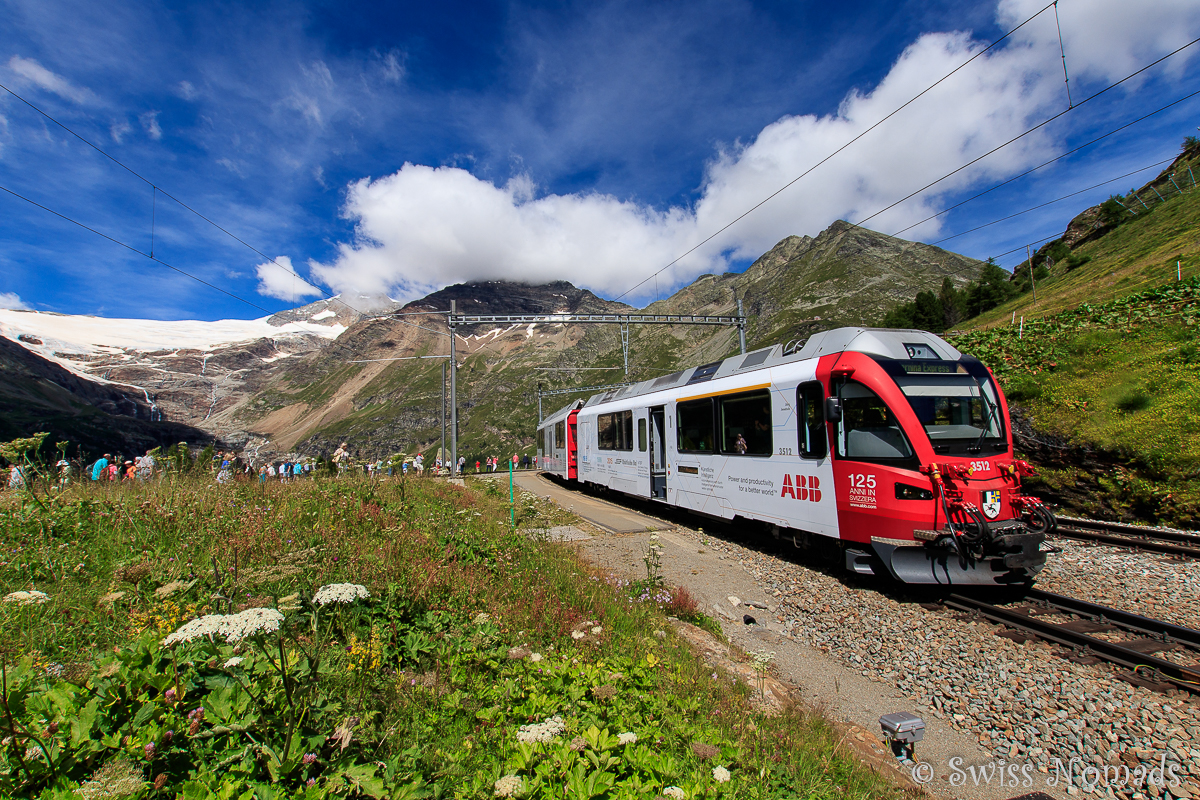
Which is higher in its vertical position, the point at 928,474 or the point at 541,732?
the point at 928,474

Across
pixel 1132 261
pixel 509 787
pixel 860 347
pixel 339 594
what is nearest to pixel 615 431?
pixel 860 347

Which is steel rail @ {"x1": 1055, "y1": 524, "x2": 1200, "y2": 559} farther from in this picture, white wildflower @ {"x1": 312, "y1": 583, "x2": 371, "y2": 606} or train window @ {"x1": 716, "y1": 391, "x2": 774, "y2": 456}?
white wildflower @ {"x1": 312, "y1": 583, "x2": 371, "y2": 606}

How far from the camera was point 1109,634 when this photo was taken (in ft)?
19.1

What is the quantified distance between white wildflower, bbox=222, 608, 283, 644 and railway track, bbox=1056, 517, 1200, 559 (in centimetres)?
1207

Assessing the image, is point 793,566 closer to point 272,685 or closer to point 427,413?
point 272,685

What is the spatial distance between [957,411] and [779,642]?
425 centimetres

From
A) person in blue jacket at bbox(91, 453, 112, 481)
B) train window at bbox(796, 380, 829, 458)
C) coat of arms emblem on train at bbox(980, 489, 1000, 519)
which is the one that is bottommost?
coat of arms emblem on train at bbox(980, 489, 1000, 519)

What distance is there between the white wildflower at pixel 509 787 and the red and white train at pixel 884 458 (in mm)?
6542

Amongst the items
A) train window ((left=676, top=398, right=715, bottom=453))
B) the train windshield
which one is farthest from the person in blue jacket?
the train windshield

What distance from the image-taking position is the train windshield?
7.23m

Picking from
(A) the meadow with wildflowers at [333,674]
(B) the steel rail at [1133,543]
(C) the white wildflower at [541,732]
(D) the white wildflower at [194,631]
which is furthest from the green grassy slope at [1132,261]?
(D) the white wildflower at [194,631]

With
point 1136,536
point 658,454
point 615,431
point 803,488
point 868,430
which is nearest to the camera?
point 868,430

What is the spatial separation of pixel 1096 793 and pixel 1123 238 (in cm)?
5741

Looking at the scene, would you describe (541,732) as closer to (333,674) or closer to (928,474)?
(333,674)
